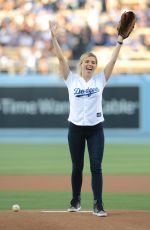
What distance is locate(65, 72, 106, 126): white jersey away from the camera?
22.9ft

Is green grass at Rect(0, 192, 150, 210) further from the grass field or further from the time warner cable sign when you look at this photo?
the time warner cable sign

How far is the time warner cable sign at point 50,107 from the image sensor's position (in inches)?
736

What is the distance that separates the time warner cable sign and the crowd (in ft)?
4.30

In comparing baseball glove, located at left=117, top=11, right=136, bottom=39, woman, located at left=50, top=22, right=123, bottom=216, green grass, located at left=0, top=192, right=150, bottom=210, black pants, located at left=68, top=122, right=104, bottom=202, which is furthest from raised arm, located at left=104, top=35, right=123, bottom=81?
green grass, located at left=0, top=192, right=150, bottom=210

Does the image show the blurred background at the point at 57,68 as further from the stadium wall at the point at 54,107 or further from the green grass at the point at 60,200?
the green grass at the point at 60,200

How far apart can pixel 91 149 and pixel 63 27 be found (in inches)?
561

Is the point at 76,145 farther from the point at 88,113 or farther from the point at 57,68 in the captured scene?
the point at 57,68

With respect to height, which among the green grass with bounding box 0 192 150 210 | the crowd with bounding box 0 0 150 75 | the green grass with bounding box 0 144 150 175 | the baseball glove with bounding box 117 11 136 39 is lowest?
the green grass with bounding box 0 192 150 210

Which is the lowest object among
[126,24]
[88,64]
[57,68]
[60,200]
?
[60,200]

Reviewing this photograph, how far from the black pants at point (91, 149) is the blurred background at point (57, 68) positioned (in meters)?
10.8

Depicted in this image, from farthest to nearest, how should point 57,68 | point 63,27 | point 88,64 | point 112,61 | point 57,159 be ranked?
point 63,27
point 57,68
point 57,159
point 112,61
point 88,64

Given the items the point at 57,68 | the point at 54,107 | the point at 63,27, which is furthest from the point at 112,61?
the point at 63,27

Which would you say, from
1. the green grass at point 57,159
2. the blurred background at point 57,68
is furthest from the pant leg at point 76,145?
the blurred background at point 57,68

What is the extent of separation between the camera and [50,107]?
18.8 metres
